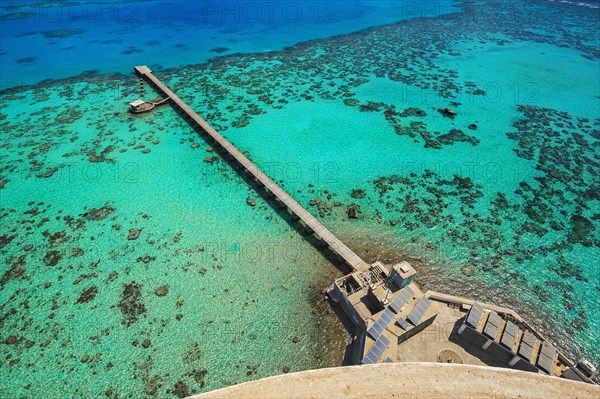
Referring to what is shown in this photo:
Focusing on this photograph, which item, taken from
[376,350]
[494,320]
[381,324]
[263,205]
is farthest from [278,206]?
[494,320]

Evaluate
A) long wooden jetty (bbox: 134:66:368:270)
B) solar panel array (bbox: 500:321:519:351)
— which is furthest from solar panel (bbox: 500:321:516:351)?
long wooden jetty (bbox: 134:66:368:270)

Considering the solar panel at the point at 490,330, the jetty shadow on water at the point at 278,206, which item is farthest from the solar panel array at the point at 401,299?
the jetty shadow on water at the point at 278,206

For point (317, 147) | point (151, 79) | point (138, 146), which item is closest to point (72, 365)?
point (138, 146)

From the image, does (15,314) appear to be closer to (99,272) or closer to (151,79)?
(99,272)

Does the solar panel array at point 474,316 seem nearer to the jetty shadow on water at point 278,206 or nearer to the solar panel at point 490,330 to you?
the solar panel at point 490,330

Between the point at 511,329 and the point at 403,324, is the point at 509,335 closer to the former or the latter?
the point at 511,329
